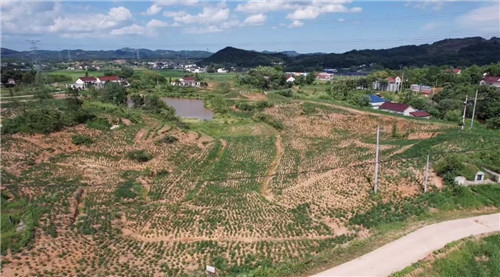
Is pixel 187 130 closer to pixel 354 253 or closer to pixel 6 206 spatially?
pixel 6 206

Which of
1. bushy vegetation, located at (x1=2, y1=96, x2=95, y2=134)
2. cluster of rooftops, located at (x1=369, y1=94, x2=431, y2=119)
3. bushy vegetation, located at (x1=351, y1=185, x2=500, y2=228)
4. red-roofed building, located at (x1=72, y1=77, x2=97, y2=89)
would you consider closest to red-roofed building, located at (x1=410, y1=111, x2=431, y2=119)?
cluster of rooftops, located at (x1=369, y1=94, x2=431, y2=119)

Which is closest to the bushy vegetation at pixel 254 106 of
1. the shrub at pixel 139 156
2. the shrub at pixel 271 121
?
the shrub at pixel 271 121

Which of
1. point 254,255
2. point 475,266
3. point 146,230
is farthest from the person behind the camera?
point 146,230

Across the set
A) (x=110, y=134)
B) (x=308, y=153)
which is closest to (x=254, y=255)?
(x=308, y=153)

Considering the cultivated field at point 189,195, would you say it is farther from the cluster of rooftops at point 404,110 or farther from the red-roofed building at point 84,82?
the red-roofed building at point 84,82

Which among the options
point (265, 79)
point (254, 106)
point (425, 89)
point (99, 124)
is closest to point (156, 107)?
point (99, 124)

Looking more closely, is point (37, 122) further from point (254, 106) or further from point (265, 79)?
point (265, 79)
